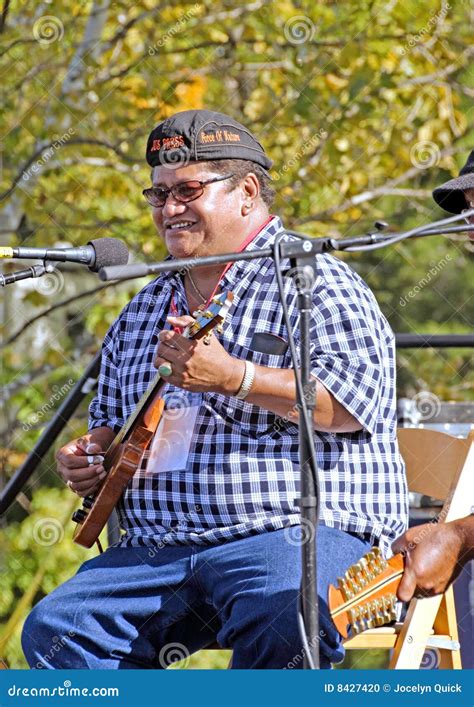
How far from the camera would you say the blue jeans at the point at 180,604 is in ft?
8.96

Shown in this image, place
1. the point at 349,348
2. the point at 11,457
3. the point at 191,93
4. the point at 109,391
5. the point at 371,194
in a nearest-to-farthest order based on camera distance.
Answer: the point at 349,348 < the point at 109,391 < the point at 191,93 < the point at 11,457 < the point at 371,194

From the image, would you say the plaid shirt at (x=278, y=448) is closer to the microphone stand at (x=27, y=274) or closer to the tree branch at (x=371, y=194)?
the microphone stand at (x=27, y=274)

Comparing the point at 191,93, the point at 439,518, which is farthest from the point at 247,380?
the point at 191,93

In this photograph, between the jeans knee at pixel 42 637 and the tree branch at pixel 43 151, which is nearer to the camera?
the jeans knee at pixel 42 637

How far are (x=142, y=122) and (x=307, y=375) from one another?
16.4 feet

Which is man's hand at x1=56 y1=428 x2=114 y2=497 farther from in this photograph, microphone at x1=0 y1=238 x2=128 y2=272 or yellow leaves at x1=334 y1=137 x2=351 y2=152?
yellow leaves at x1=334 y1=137 x2=351 y2=152

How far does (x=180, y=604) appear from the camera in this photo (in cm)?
300

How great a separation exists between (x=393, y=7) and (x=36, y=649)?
17.8 feet

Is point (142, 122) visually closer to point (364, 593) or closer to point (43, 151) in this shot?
point (43, 151)

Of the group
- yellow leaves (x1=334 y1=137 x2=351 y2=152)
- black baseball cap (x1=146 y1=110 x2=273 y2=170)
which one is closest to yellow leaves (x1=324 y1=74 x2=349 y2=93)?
yellow leaves (x1=334 y1=137 x2=351 y2=152)

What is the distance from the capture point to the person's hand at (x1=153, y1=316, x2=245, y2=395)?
8.76ft

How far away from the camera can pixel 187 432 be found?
305cm

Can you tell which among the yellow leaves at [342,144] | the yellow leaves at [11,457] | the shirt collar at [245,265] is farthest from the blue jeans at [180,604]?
the yellow leaves at [342,144]

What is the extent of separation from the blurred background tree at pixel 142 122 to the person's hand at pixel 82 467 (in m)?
3.44
